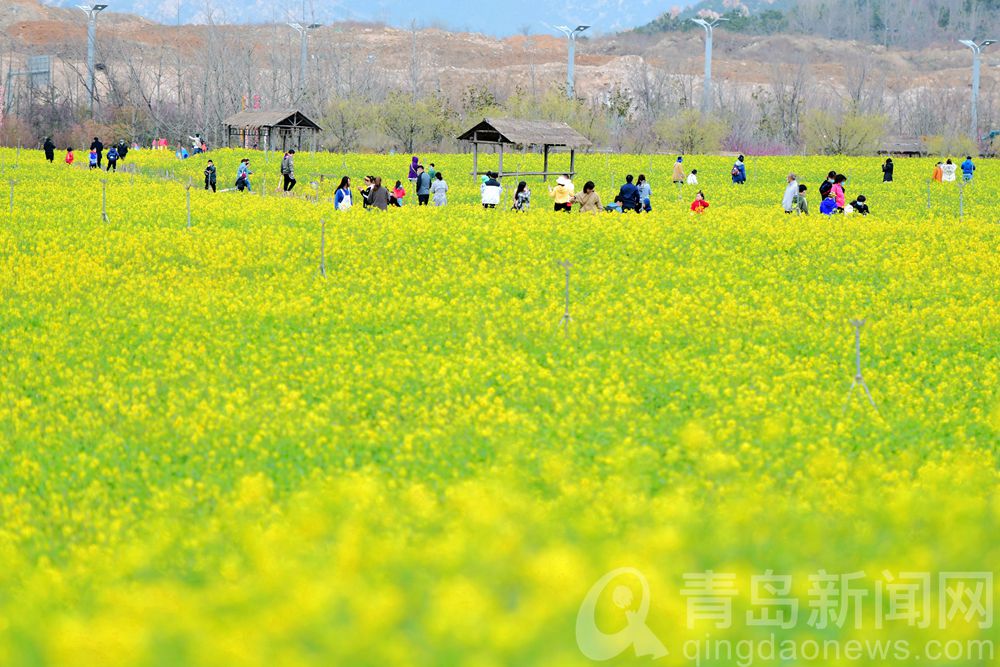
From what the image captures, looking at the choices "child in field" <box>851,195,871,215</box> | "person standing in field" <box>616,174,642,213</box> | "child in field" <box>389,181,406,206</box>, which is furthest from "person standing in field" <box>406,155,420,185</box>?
"child in field" <box>851,195,871,215</box>

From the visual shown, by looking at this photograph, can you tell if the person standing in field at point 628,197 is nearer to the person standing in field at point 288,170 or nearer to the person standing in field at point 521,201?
the person standing in field at point 521,201

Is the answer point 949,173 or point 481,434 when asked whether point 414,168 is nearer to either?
point 949,173

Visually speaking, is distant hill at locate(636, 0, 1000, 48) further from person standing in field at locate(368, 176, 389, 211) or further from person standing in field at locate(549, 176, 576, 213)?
person standing in field at locate(368, 176, 389, 211)

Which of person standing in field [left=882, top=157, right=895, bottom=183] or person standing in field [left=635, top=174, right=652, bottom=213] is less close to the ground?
person standing in field [left=882, top=157, right=895, bottom=183]

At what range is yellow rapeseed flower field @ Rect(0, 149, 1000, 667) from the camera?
27.2 ft

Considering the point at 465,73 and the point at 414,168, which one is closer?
the point at 414,168

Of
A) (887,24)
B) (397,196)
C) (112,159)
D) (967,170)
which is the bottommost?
(397,196)

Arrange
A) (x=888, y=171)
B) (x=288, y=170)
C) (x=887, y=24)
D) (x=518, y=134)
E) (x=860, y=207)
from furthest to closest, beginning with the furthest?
(x=887, y=24)
(x=888, y=171)
(x=518, y=134)
(x=288, y=170)
(x=860, y=207)

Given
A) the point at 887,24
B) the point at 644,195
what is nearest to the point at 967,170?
the point at 644,195

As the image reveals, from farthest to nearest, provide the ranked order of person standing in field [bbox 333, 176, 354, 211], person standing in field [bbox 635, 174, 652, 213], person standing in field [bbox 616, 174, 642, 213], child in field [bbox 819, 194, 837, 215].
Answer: person standing in field [bbox 635, 174, 652, 213], person standing in field [bbox 616, 174, 642, 213], child in field [bbox 819, 194, 837, 215], person standing in field [bbox 333, 176, 354, 211]

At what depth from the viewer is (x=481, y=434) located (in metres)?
16.4

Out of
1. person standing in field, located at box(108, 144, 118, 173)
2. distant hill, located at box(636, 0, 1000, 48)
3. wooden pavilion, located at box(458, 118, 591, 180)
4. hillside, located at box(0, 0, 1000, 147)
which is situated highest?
distant hill, located at box(636, 0, 1000, 48)

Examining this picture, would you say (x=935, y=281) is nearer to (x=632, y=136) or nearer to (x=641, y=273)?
(x=641, y=273)

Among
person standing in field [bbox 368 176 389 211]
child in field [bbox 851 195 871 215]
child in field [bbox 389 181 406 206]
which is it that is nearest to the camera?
person standing in field [bbox 368 176 389 211]
